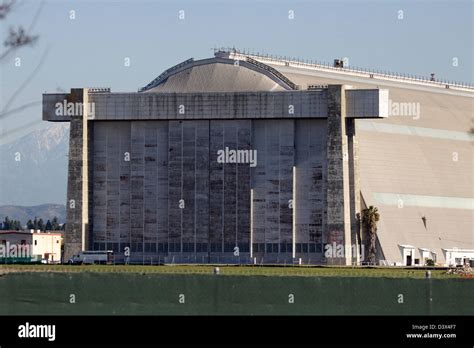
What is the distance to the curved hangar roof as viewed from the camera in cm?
14312

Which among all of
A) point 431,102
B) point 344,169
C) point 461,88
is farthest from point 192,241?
point 461,88

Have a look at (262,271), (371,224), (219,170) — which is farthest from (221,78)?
(262,271)

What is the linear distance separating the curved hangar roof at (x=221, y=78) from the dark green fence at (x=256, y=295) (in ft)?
285

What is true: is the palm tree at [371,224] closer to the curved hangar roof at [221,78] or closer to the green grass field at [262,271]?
the curved hangar roof at [221,78]

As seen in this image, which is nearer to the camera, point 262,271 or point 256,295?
point 256,295

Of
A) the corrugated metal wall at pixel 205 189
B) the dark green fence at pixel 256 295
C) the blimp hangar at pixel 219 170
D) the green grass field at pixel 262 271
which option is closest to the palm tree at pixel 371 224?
the blimp hangar at pixel 219 170

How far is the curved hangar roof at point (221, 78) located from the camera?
143 m

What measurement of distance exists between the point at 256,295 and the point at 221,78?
3678 inches

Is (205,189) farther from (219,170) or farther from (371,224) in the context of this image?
(371,224)

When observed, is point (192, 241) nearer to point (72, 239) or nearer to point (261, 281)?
point (72, 239)

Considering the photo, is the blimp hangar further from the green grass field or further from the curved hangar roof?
the green grass field

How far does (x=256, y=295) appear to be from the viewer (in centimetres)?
5400

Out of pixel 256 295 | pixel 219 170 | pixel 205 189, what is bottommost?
pixel 256 295

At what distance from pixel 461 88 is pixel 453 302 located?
13882 cm
